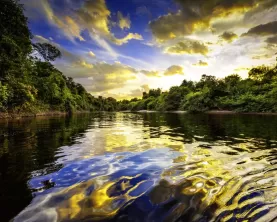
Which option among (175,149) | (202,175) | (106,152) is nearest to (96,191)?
(202,175)

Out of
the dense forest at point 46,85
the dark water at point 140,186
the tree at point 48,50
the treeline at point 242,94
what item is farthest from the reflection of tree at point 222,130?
the treeline at point 242,94

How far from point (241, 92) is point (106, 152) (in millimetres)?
71175

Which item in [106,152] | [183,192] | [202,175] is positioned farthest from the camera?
[106,152]

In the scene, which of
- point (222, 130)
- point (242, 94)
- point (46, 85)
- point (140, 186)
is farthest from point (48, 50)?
point (242, 94)

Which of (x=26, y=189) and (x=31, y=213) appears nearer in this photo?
(x=31, y=213)

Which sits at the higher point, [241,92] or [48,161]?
[241,92]

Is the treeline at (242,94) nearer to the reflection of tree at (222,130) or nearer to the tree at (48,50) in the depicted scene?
the reflection of tree at (222,130)

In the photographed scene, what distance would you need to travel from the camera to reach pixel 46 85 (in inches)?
1692

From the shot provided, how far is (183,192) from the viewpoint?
4.29 metres

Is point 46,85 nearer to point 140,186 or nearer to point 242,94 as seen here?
point 140,186

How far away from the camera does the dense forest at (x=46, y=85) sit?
21.4 metres

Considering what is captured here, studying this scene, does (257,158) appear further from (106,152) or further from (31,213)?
(31,213)

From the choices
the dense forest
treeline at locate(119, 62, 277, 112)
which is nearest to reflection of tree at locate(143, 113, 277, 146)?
the dense forest

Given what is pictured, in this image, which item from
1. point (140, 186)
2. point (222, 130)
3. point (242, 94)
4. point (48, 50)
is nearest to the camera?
point (140, 186)
